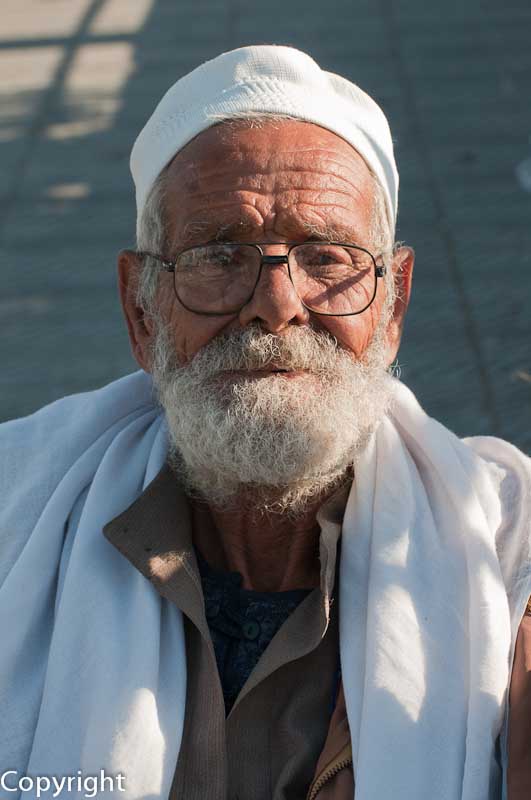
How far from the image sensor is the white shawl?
2.09m

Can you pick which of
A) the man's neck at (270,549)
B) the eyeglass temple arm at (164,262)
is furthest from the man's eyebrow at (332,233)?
the man's neck at (270,549)

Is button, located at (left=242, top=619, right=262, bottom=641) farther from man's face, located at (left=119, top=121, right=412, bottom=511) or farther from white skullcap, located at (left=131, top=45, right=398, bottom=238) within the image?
white skullcap, located at (left=131, top=45, right=398, bottom=238)

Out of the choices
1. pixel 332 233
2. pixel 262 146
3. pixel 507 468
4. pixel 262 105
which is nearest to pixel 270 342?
pixel 332 233

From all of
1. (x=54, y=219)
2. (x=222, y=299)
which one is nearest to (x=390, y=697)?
(x=222, y=299)

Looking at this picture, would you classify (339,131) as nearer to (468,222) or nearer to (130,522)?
(130,522)

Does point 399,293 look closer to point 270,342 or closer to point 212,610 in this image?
point 270,342

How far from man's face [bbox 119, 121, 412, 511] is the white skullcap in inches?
1.6

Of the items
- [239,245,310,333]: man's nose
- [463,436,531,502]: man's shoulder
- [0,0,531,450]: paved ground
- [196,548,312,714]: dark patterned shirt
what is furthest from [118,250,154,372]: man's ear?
[0,0,531,450]: paved ground

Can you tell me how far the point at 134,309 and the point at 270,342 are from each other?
52cm

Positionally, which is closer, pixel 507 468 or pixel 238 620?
pixel 238 620

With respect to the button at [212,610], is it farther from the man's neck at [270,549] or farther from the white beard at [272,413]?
the white beard at [272,413]

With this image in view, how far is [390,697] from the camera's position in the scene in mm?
2121

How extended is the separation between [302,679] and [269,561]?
32 cm

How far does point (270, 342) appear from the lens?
7.50 ft
